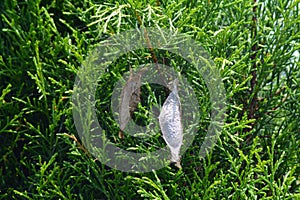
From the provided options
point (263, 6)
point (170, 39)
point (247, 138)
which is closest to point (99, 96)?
point (170, 39)

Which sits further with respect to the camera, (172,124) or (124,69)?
(124,69)

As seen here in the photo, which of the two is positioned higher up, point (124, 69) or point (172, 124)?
point (124, 69)

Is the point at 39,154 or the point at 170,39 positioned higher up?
the point at 170,39

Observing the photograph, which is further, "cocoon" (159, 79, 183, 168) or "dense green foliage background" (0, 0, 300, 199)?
"dense green foliage background" (0, 0, 300, 199)

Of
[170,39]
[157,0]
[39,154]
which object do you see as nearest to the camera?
[170,39]

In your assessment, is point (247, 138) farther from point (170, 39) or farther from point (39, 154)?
point (39, 154)

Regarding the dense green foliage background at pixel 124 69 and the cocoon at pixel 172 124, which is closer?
the cocoon at pixel 172 124

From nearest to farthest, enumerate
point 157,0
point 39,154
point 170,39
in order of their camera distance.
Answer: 1. point 170,39
2. point 157,0
3. point 39,154

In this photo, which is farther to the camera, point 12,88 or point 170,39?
point 12,88
